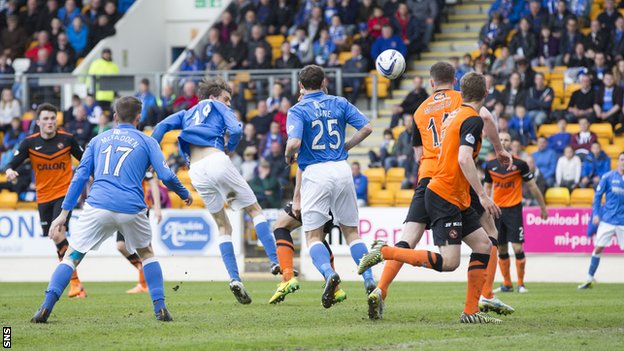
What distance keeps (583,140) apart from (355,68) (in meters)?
6.29

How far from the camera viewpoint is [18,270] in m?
23.2

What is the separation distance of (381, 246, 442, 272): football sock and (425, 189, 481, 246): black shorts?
0.15 m

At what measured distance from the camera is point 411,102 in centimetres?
2508

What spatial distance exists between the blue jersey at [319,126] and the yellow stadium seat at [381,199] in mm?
11205

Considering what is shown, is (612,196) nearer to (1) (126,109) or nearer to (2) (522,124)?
(2) (522,124)

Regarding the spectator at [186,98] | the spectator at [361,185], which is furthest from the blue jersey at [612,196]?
the spectator at [186,98]

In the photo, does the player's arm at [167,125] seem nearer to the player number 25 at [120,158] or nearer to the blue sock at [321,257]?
the player number 25 at [120,158]

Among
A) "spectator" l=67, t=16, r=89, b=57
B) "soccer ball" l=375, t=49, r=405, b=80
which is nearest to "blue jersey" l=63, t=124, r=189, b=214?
"soccer ball" l=375, t=49, r=405, b=80

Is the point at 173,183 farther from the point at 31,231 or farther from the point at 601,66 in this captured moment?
the point at 601,66

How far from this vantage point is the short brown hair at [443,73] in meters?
11.0

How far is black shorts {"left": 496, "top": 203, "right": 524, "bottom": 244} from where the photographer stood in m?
17.3

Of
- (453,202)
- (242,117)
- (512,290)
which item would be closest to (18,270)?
(242,117)

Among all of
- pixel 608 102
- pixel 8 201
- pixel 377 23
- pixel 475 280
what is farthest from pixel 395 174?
pixel 475 280

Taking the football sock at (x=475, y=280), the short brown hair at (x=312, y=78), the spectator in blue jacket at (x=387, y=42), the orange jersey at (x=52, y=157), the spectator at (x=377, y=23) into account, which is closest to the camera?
the football sock at (x=475, y=280)
